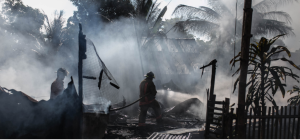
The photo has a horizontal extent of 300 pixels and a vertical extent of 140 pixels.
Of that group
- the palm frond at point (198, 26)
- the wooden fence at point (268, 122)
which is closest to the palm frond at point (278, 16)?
the palm frond at point (198, 26)

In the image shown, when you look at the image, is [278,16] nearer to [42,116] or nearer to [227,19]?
[227,19]

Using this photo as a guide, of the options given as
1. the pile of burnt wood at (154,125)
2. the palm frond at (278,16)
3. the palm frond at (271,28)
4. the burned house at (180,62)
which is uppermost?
the palm frond at (278,16)

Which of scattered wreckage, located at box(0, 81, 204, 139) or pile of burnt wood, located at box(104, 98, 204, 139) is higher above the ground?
scattered wreckage, located at box(0, 81, 204, 139)

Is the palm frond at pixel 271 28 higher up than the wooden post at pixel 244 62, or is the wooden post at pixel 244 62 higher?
the palm frond at pixel 271 28

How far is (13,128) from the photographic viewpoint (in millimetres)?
3682

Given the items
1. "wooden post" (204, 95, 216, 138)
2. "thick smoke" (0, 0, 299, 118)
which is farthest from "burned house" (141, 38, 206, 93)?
"wooden post" (204, 95, 216, 138)

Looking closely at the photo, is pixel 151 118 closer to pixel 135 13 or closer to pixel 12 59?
pixel 135 13

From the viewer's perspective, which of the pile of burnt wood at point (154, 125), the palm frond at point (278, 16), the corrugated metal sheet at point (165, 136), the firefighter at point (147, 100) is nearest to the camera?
the corrugated metal sheet at point (165, 136)

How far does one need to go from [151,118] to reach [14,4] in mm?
24499

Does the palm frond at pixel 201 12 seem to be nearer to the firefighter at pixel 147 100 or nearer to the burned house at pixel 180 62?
the burned house at pixel 180 62

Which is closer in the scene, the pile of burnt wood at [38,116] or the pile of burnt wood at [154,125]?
the pile of burnt wood at [38,116]

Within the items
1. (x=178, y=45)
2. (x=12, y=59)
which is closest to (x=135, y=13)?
(x=178, y=45)

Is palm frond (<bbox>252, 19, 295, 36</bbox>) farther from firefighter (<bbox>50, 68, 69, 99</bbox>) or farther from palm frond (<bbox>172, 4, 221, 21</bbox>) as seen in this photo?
firefighter (<bbox>50, 68, 69, 99</bbox>)

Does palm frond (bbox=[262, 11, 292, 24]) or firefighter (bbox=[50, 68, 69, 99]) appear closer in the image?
firefighter (bbox=[50, 68, 69, 99])
